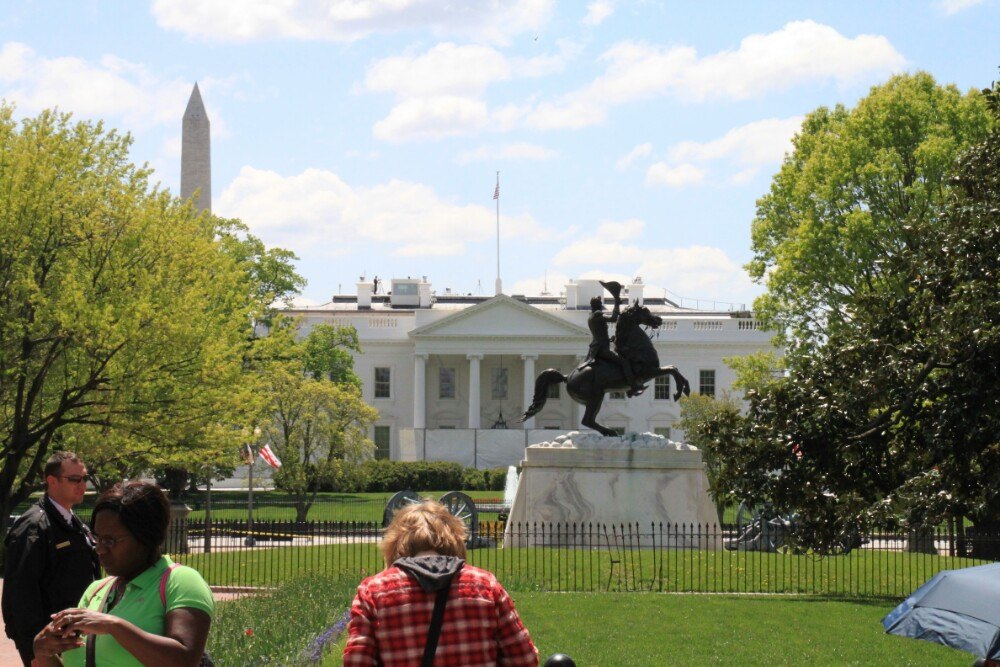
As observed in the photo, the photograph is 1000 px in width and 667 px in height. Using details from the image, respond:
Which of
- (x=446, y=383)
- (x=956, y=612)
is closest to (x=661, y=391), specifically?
(x=446, y=383)

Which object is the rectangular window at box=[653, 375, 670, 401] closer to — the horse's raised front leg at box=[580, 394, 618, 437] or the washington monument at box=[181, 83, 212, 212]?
the washington monument at box=[181, 83, 212, 212]

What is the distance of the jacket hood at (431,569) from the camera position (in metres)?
4.06

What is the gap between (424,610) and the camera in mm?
4109

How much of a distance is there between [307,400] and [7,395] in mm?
19774

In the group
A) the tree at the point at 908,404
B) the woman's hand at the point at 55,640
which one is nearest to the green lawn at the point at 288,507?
the tree at the point at 908,404

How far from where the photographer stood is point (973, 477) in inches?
427

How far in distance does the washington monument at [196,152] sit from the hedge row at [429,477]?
40.9 ft

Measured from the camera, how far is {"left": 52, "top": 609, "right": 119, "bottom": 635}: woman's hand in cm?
406

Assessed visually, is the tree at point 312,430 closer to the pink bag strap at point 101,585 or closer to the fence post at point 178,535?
the fence post at point 178,535

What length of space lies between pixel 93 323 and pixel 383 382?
5902 cm

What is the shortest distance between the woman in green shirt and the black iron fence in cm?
1234

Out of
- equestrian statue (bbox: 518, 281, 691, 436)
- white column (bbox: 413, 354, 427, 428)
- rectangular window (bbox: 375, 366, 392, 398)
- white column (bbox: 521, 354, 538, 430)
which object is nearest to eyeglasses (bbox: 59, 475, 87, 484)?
equestrian statue (bbox: 518, 281, 691, 436)

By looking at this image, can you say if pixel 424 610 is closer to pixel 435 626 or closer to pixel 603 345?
pixel 435 626

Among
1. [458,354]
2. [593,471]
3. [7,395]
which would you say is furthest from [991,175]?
[458,354]
